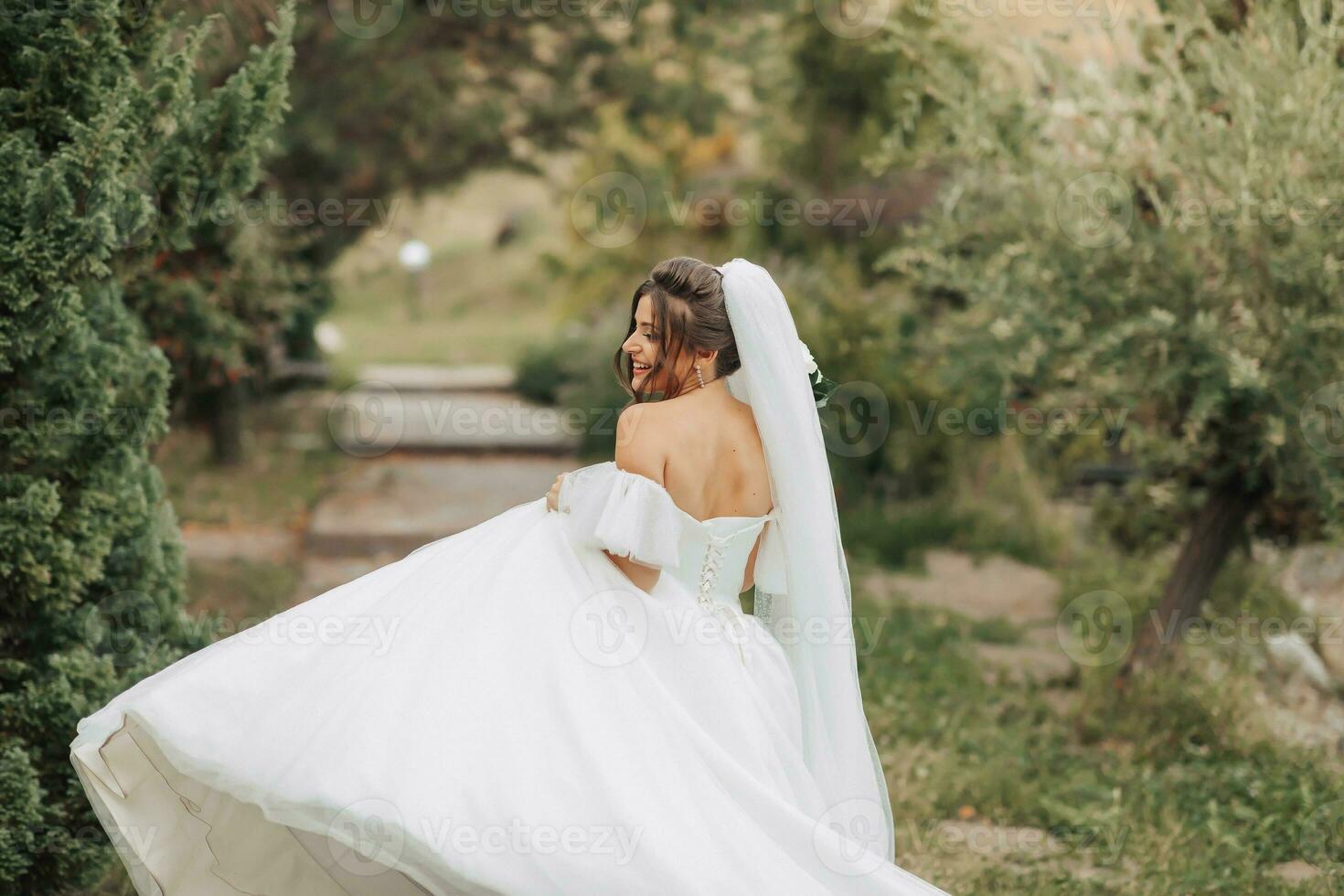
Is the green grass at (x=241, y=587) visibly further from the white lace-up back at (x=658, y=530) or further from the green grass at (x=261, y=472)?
the white lace-up back at (x=658, y=530)

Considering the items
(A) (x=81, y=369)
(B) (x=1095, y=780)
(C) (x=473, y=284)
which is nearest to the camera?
(A) (x=81, y=369)

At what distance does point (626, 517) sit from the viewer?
3.39 meters

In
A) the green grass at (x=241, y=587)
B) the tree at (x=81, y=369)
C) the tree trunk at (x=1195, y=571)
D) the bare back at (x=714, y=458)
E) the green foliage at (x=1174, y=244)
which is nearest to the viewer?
the bare back at (x=714, y=458)

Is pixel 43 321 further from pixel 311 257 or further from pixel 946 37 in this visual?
pixel 311 257

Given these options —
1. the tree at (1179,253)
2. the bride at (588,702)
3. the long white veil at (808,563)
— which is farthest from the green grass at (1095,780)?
the bride at (588,702)

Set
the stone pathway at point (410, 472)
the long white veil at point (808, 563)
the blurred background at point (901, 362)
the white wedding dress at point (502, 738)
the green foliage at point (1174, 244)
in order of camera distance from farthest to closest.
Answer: the stone pathway at point (410, 472), the green foliage at point (1174, 244), the blurred background at point (901, 362), the long white veil at point (808, 563), the white wedding dress at point (502, 738)

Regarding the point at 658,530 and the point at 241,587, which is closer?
the point at 658,530

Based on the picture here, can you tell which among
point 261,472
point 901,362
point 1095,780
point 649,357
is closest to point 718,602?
point 649,357

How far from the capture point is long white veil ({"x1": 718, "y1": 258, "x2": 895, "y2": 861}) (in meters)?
3.64

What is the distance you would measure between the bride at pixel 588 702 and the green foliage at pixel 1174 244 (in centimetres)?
286

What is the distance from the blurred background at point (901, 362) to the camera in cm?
432

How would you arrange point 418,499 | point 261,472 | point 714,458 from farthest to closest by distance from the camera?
point 261,472 < point 418,499 < point 714,458

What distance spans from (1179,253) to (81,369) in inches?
186

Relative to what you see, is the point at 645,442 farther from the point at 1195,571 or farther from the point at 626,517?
the point at 1195,571
